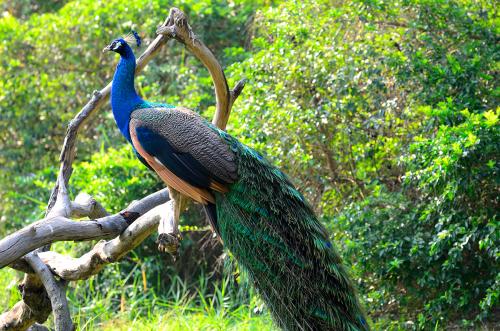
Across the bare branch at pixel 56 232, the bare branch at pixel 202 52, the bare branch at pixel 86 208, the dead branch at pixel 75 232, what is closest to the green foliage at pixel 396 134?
the bare branch at pixel 202 52

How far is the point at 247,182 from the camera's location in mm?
3604

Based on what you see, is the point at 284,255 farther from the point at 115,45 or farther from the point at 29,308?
the point at 115,45

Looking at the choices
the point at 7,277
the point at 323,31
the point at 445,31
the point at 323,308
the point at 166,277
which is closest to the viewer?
the point at 323,308

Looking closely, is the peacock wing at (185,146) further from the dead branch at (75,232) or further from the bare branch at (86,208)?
the bare branch at (86,208)

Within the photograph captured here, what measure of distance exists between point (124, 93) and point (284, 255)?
124 cm

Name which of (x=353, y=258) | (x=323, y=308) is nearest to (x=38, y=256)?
(x=323, y=308)

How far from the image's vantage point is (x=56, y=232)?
344cm

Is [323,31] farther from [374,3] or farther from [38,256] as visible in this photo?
[38,256]

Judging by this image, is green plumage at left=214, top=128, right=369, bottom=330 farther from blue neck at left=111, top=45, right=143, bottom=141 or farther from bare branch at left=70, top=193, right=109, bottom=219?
bare branch at left=70, top=193, right=109, bottom=219

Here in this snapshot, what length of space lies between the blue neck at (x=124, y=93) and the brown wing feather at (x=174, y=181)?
0.54ft

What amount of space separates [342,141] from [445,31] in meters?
1.00

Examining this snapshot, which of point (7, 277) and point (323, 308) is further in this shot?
point (7, 277)

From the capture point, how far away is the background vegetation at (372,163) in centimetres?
469

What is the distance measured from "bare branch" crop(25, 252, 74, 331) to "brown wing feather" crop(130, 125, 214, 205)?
2.32 feet
